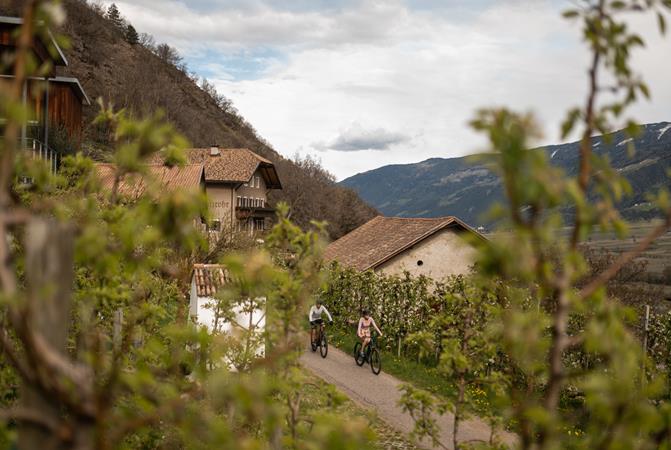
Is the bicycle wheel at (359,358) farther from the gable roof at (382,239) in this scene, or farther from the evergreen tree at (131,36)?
the evergreen tree at (131,36)

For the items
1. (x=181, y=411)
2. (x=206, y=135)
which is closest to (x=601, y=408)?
(x=181, y=411)

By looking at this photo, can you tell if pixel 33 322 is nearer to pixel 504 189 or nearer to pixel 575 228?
pixel 504 189

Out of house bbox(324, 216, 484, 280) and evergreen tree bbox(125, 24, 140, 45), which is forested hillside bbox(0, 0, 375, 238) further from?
house bbox(324, 216, 484, 280)

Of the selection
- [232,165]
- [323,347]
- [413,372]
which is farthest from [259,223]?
[413,372]

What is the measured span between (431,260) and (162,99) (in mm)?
50421

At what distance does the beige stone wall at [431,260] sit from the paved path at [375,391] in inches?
294

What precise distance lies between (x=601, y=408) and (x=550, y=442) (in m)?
0.23

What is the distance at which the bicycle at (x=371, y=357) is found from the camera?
1730 cm

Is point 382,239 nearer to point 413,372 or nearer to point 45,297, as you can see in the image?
point 413,372

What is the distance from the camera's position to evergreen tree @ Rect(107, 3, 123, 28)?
93375mm

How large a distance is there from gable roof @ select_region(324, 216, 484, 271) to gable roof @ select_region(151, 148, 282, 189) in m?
20.0

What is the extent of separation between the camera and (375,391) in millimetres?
15242

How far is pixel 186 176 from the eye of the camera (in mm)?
40562

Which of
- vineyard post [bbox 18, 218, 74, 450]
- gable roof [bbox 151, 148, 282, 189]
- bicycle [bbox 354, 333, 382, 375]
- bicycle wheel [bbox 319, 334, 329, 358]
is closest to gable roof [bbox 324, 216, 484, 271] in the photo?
bicycle wheel [bbox 319, 334, 329, 358]
